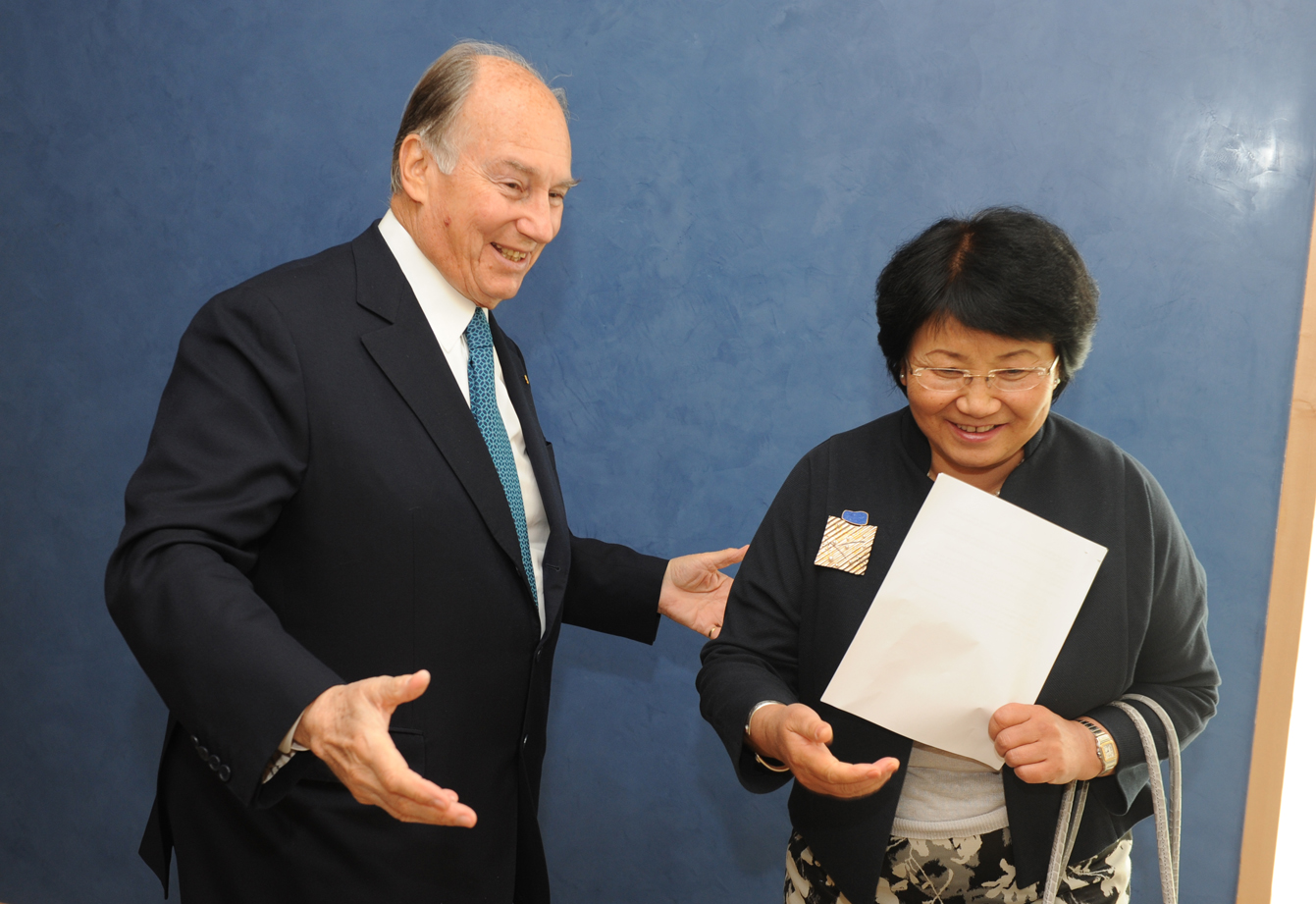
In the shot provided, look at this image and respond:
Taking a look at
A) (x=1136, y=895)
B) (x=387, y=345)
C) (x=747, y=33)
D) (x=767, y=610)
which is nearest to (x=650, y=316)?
(x=747, y=33)

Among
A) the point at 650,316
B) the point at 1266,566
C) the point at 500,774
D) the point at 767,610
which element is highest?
the point at 650,316

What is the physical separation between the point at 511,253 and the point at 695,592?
0.66 metres

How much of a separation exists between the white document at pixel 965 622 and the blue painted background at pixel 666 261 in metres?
0.88

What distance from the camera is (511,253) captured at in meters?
1.44

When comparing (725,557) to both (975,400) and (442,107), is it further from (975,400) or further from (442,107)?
(442,107)

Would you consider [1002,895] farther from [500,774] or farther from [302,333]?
[302,333]

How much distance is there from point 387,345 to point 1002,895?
1001 mm

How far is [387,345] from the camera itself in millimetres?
1266

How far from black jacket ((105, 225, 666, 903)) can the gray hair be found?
0.15m

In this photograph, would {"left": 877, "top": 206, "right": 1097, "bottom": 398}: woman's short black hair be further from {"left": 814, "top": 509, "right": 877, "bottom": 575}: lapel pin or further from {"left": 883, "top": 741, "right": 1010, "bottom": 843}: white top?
{"left": 883, "top": 741, "right": 1010, "bottom": 843}: white top

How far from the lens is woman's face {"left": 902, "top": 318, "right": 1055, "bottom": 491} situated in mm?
1084

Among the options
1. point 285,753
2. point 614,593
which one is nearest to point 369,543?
point 285,753

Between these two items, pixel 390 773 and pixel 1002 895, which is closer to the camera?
pixel 390 773

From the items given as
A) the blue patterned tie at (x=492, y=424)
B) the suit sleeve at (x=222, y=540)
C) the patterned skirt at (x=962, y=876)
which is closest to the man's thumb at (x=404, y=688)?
the suit sleeve at (x=222, y=540)
